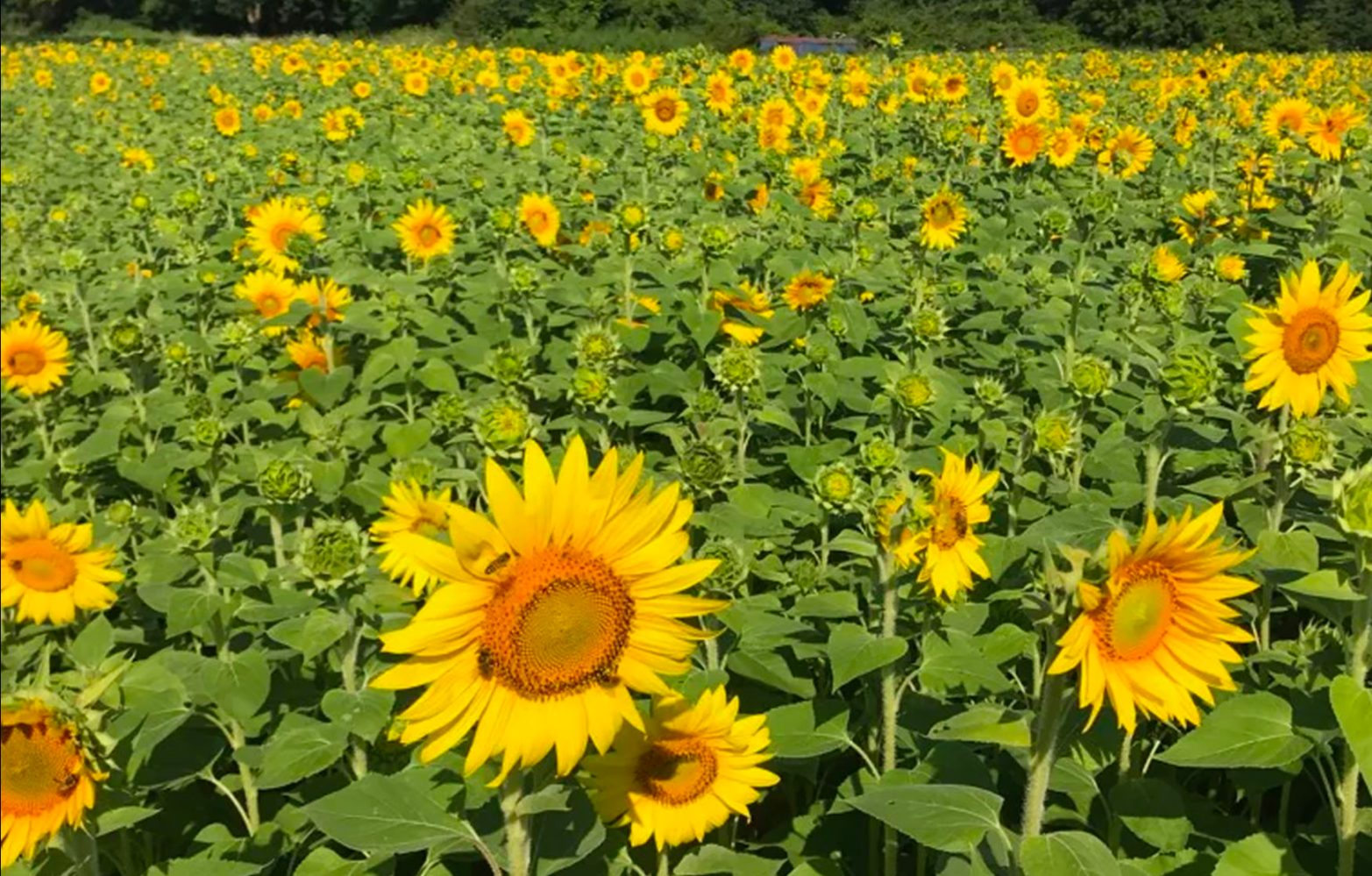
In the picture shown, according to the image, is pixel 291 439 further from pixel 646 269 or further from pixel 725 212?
pixel 725 212

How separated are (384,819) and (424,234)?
13.7 ft

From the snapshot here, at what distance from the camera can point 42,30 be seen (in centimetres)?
4106

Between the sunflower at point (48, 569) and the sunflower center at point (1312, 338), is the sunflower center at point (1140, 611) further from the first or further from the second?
the sunflower at point (48, 569)

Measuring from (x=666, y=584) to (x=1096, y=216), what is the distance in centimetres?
385

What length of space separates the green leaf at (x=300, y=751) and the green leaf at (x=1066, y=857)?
1228mm

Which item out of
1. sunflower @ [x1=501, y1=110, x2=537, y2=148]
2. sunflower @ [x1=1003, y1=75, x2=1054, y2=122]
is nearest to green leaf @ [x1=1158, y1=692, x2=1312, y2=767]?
sunflower @ [x1=1003, y1=75, x2=1054, y2=122]

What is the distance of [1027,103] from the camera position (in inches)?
299

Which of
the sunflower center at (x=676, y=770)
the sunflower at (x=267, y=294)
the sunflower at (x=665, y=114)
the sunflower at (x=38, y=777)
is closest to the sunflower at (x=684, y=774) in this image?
the sunflower center at (x=676, y=770)

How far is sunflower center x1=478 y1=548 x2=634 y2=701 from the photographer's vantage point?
4.40 ft

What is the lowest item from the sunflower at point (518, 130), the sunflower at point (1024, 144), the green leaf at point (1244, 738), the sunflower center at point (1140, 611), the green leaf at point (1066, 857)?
the green leaf at point (1066, 857)

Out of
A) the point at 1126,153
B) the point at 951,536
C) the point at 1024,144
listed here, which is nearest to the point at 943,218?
the point at 1024,144

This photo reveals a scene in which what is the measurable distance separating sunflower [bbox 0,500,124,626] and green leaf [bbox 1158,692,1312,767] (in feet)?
7.79

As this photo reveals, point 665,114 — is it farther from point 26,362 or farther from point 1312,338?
point 1312,338

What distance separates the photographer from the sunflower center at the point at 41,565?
2643 mm
